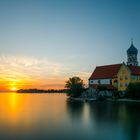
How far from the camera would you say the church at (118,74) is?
2477 inches

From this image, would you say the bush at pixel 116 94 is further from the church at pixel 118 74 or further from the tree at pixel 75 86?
the tree at pixel 75 86

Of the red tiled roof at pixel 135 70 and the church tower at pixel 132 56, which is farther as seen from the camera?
the church tower at pixel 132 56

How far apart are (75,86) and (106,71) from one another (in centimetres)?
1248

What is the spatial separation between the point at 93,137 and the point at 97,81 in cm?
5486

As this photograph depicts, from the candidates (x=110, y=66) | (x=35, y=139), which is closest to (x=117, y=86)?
(x=110, y=66)

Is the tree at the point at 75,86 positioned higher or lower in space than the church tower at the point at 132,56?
lower

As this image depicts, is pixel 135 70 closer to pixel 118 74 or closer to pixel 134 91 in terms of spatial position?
pixel 118 74

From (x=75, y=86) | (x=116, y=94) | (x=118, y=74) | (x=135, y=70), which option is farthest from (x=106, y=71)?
(x=75, y=86)

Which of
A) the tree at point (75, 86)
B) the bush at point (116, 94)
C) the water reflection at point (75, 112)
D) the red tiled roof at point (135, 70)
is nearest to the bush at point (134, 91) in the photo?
the bush at point (116, 94)

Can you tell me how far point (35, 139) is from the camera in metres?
16.8

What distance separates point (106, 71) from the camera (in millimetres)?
71125

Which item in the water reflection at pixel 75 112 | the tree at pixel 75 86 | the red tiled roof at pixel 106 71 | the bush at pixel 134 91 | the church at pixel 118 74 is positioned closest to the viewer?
the water reflection at pixel 75 112

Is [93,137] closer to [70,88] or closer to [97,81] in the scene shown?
[70,88]

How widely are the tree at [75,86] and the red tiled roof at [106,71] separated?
7747 mm
